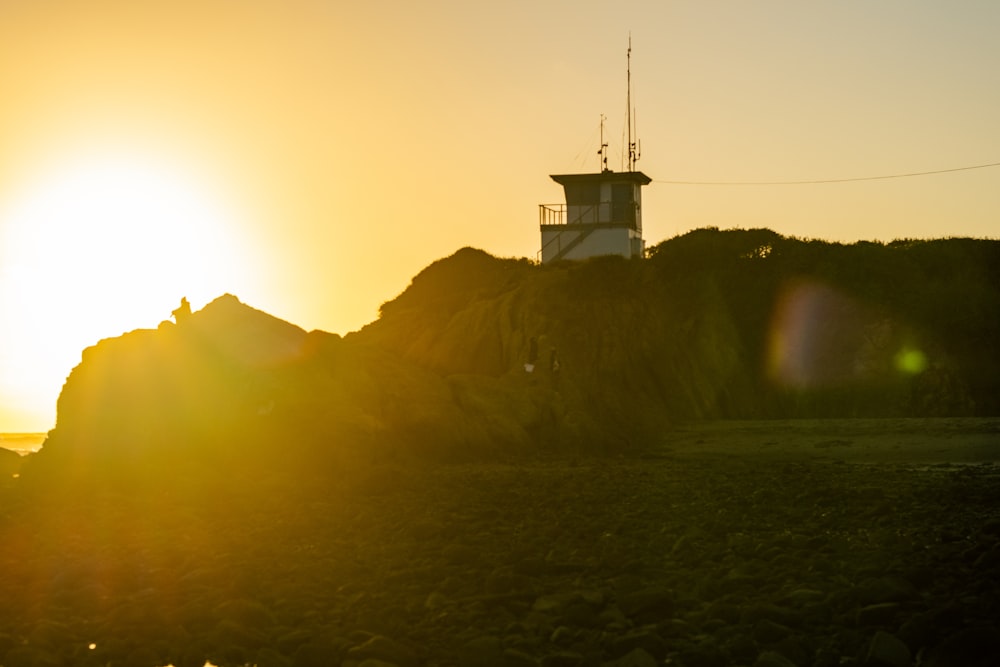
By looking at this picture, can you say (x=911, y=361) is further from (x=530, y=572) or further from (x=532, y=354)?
(x=530, y=572)

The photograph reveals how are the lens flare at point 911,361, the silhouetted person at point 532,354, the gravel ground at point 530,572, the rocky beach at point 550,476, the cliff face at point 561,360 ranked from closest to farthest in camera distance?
1. the gravel ground at point 530,572
2. the rocky beach at point 550,476
3. the cliff face at point 561,360
4. the silhouetted person at point 532,354
5. the lens flare at point 911,361

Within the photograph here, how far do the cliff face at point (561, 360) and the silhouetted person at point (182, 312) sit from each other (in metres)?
0.51

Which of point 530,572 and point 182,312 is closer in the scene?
point 530,572

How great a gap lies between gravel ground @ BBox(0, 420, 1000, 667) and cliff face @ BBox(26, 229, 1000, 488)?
5.87 meters

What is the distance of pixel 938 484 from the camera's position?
2586 centimetres

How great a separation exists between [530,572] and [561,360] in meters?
27.4

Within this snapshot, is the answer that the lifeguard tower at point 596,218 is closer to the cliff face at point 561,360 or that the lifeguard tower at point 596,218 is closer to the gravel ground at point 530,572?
the cliff face at point 561,360

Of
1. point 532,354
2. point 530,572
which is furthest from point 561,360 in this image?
point 530,572

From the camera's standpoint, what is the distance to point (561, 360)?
153 feet

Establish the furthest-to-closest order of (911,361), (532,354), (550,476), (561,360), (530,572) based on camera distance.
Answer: (911,361)
(561,360)
(532,354)
(550,476)
(530,572)

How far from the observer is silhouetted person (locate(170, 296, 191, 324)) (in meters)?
40.9

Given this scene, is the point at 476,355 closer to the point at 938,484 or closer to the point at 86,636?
the point at 938,484

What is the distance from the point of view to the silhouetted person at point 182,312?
134ft

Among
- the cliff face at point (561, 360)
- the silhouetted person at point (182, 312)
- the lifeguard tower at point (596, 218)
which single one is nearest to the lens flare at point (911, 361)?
the cliff face at point (561, 360)
